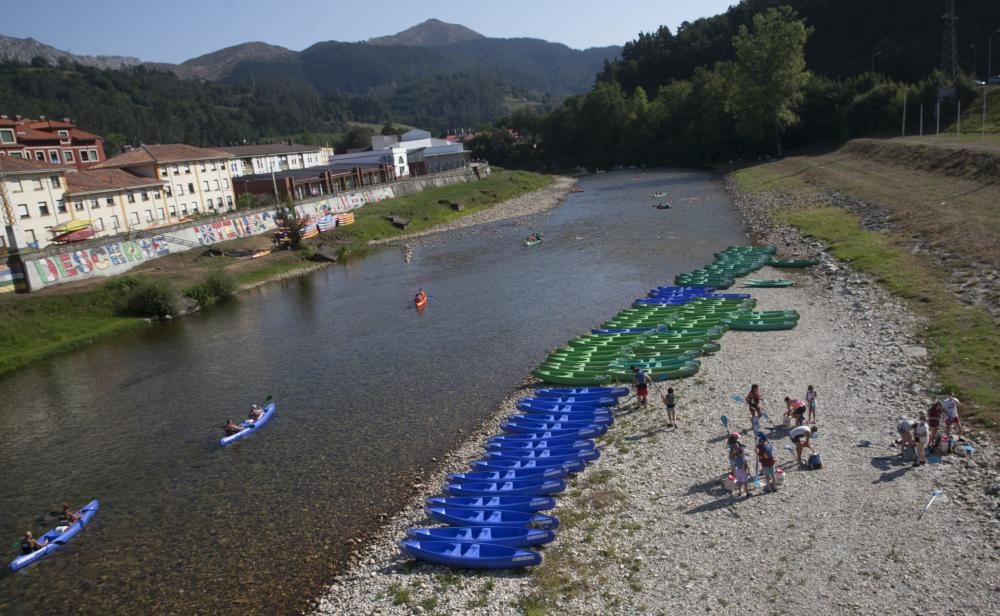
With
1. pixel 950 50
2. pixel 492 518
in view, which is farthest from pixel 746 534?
pixel 950 50

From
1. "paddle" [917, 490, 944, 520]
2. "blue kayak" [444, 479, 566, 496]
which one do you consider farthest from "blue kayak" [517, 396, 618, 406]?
"paddle" [917, 490, 944, 520]

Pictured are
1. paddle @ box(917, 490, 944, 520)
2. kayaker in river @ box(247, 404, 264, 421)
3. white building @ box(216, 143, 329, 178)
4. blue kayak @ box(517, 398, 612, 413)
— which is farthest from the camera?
white building @ box(216, 143, 329, 178)

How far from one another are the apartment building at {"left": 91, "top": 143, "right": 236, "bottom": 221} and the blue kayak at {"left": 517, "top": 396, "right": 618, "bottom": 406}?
63825 millimetres

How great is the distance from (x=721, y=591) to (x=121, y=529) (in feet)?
57.1

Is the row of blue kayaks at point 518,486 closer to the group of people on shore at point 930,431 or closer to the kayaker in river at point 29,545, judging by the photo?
the group of people on shore at point 930,431

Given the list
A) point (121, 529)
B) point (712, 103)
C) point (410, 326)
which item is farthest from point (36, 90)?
point (121, 529)

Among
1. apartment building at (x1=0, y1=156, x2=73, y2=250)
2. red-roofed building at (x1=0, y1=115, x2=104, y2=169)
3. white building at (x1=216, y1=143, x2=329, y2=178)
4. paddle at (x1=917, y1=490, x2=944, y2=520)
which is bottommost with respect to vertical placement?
paddle at (x1=917, y1=490, x2=944, y2=520)

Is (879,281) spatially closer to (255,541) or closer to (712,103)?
(255,541)

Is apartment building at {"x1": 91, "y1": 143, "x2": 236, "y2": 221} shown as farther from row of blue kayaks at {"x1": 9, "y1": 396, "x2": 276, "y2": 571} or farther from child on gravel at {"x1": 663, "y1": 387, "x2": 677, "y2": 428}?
child on gravel at {"x1": 663, "y1": 387, "x2": 677, "y2": 428}

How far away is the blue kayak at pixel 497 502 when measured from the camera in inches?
753

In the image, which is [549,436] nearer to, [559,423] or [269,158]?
[559,423]

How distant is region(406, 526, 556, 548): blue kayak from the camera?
17.5 m

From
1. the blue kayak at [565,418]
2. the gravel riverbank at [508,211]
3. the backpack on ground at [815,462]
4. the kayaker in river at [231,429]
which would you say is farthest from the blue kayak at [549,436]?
the gravel riverbank at [508,211]

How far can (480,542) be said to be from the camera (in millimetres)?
17516
